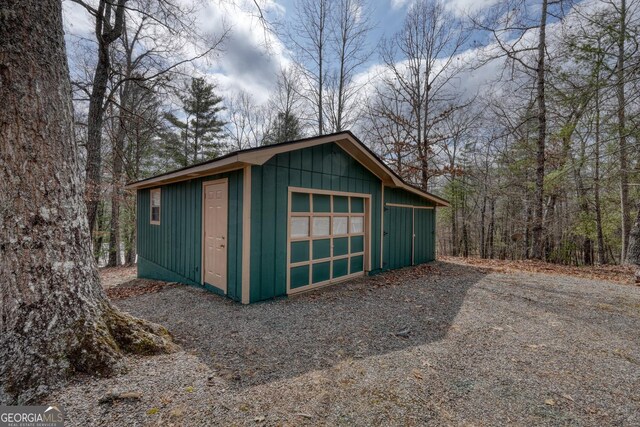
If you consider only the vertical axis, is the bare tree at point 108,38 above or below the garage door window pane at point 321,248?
above

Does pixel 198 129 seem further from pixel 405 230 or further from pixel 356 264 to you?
pixel 356 264

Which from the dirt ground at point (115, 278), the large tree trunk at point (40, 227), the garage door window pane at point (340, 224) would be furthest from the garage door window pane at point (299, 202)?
the dirt ground at point (115, 278)

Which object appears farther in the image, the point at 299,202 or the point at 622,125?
the point at 622,125

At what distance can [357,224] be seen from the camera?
6777 millimetres

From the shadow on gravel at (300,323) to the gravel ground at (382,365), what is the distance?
0.02 m

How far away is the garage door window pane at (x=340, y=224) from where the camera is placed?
6.16m

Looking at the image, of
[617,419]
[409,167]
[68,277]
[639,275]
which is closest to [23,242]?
[68,277]

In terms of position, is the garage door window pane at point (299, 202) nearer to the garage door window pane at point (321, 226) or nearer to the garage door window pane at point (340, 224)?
the garage door window pane at point (321, 226)

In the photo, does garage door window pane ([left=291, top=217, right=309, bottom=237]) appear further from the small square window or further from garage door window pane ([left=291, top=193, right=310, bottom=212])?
the small square window

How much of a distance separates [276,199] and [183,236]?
2.82 metres

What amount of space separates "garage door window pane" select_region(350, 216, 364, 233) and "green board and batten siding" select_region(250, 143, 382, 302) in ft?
3.48

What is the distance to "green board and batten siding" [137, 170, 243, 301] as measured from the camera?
4.73 m

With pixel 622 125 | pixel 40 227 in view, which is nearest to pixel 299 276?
pixel 40 227

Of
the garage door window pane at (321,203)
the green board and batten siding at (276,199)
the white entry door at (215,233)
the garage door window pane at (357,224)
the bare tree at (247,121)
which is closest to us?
the green board and batten siding at (276,199)
